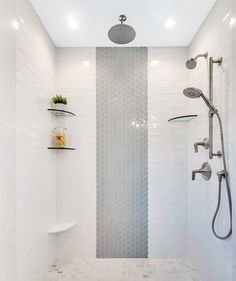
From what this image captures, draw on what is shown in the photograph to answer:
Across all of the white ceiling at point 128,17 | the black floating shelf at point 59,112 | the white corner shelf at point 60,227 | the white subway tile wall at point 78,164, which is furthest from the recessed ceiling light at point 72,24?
the white corner shelf at point 60,227

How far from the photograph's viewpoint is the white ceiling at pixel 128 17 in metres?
1.82

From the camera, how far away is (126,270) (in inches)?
88.7

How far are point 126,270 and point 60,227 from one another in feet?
2.58

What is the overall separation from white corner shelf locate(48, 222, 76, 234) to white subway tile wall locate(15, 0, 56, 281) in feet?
0.21

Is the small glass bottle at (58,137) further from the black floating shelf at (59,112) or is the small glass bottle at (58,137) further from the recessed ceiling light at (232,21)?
the recessed ceiling light at (232,21)

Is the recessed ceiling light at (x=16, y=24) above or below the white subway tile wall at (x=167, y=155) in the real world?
above

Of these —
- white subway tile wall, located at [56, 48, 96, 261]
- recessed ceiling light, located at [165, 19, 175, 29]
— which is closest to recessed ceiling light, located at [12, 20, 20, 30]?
white subway tile wall, located at [56, 48, 96, 261]

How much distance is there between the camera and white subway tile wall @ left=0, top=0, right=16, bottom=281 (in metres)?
1.34

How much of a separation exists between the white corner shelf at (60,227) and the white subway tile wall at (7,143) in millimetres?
770

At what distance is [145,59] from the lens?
8.24 feet

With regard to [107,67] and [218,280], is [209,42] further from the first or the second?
[218,280]

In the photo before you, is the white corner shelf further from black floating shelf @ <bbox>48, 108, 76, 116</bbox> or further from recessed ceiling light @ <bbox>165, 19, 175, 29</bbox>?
recessed ceiling light @ <bbox>165, 19, 175, 29</bbox>

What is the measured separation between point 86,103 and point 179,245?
186cm

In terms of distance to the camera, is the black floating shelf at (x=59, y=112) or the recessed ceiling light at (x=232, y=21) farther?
the black floating shelf at (x=59, y=112)
